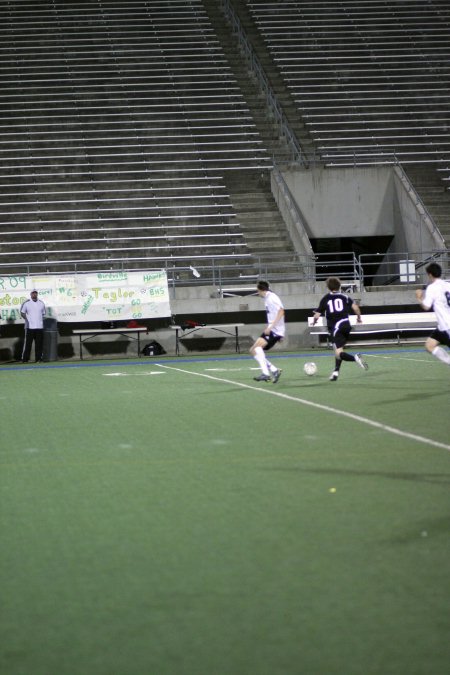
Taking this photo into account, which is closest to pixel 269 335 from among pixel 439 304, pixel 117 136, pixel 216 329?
pixel 439 304

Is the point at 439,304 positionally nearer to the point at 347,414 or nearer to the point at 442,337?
the point at 442,337

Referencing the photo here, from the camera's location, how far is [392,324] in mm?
29375

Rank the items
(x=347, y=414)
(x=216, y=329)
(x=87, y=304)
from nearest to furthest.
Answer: (x=347, y=414) < (x=87, y=304) < (x=216, y=329)

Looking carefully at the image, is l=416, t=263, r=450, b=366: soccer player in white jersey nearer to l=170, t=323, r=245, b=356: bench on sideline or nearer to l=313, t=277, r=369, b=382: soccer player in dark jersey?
l=313, t=277, r=369, b=382: soccer player in dark jersey

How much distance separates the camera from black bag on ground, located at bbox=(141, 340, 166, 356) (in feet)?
92.4

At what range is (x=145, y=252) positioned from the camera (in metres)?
31.8

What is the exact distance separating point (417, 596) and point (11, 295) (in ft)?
78.6

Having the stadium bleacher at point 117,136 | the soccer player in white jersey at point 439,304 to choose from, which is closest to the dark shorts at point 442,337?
the soccer player in white jersey at point 439,304

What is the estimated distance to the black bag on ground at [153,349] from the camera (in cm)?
2817

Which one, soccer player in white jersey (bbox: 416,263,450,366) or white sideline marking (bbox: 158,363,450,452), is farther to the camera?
soccer player in white jersey (bbox: 416,263,450,366)

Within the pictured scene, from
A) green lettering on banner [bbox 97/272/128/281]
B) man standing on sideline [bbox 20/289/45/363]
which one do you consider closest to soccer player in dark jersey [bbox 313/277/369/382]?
man standing on sideline [bbox 20/289/45/363]

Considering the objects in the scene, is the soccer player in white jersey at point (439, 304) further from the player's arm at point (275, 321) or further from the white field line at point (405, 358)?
the white field line at point (405, 358)

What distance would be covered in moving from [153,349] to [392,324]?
277 inches

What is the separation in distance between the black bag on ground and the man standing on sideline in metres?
2.91
